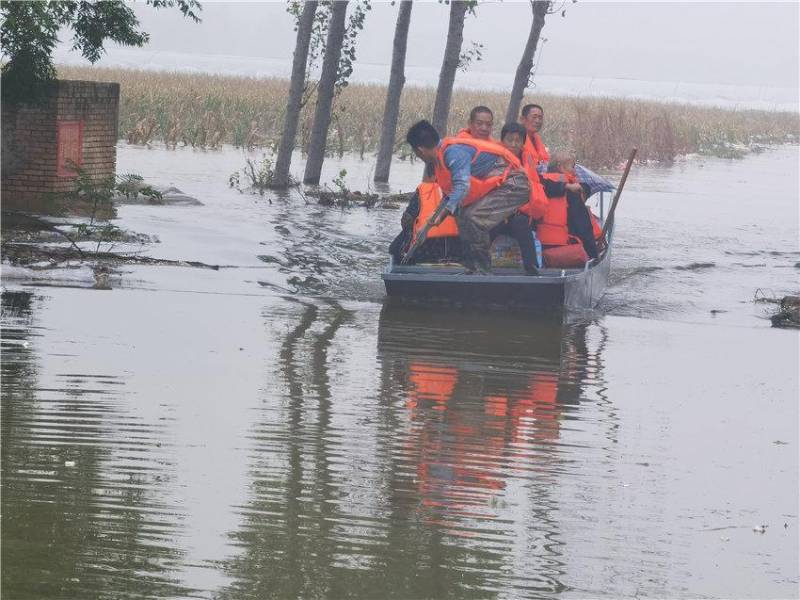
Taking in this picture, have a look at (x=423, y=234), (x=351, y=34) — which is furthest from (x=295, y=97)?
(x=423, y=234)

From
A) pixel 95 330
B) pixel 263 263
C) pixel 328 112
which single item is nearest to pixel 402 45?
pixel 328 112

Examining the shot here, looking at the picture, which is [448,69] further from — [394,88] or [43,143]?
[43,143]

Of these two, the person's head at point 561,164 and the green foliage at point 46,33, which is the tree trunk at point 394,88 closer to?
the green foliage at point 46,33

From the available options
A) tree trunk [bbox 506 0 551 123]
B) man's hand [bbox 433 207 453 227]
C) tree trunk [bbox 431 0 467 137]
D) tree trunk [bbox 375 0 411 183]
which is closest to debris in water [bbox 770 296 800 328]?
man's hand [bbox 433 207 453 227]

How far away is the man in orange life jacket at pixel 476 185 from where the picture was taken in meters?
12.6

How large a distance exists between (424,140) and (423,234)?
1122 millimetres

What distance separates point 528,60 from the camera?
26844 millimetres

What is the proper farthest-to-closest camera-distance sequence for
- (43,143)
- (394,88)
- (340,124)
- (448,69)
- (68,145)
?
(340,124)
(394,88)
(448,69)
(68,145)
(43,143)

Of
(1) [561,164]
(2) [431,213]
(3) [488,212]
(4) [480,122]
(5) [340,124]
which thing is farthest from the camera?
(5) [340,124]

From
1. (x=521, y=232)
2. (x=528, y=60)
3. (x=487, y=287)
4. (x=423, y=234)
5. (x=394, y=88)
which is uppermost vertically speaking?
(x=528, y=60)

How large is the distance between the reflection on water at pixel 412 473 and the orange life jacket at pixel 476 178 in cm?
200

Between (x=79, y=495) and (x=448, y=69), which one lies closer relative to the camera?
(x=79, y=495)

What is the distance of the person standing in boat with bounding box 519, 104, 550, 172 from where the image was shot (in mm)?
13875

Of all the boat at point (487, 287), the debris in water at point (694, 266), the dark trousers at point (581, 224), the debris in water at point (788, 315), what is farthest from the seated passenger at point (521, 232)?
the debris in water at point (694, 266)
